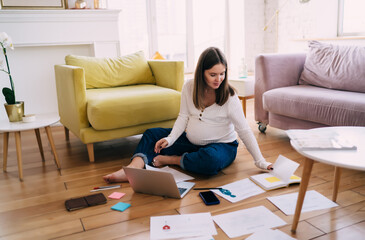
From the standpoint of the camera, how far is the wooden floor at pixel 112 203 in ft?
4.71

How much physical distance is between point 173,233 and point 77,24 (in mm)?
2658

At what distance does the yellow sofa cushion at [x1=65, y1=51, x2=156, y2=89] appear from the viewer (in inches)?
109

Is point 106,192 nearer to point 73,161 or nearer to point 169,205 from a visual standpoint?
point 169,205

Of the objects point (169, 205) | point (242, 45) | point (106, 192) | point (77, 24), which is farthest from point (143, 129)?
point (242, 45)

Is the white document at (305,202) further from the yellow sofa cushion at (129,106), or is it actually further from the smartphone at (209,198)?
the yellow sofa cushion at (129,106)

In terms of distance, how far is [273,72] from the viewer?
8.80 feet

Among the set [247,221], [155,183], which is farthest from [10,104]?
[247,221]

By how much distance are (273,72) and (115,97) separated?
4.14 ft

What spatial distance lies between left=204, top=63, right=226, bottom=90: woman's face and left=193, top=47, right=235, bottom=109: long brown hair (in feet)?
0.07

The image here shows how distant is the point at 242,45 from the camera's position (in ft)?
16.6

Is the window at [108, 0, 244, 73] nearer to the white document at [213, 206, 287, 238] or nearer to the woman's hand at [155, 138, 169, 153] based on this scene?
the woman's hand at [155, 138, 169, 153]

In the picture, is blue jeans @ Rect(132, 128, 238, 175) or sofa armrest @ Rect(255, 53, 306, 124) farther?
sofa armrest @ Rect(255, 53, 306, 124)

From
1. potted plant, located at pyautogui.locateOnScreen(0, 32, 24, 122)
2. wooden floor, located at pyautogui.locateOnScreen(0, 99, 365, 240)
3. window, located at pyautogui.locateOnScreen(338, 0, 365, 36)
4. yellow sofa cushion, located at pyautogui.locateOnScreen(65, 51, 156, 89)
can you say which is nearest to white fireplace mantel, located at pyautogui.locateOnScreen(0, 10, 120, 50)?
yellow sofa cushion, located at pyautogui.locateOnScreen(65, 51, 156, 89)

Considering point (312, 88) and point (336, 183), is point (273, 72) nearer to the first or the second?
point (312, 88)
